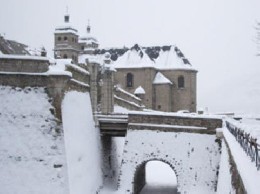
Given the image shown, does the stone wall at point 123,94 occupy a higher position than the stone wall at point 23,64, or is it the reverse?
the stone wall at point 23,64

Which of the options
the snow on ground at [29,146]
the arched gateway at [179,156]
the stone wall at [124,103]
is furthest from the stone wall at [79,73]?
the stone wall at [124,103]

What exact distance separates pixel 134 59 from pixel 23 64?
3277 centimetres

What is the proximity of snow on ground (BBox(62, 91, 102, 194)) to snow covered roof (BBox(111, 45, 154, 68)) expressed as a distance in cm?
2647

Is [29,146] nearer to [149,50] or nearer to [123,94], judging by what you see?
[123,94]

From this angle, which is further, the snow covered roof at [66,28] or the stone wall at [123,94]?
the snow covered roof at [66,28]

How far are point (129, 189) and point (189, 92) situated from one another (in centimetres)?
2963

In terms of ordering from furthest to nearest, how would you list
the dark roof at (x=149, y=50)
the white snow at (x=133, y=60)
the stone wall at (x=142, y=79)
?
the dark roof at (x=149, y=50)
the white snow at (x=133, y=60)
the stone wall at (x=142, y=79)

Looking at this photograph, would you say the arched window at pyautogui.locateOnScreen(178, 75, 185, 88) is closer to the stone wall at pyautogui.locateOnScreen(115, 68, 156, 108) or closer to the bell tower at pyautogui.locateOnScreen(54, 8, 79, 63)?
the stone wall at pyautogui.locateOnScreen(115, 68, 156, 108)

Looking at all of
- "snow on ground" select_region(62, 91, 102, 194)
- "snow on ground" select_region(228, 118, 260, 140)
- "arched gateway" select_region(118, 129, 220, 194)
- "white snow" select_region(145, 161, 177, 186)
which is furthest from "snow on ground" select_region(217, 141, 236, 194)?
"white snow" select_region(145, 161, 177, 186)

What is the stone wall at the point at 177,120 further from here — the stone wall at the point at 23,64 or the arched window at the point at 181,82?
the arched window at the point at 181,82

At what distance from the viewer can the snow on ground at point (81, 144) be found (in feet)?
53.9

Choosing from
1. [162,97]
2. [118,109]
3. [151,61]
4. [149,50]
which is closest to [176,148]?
[118,109]

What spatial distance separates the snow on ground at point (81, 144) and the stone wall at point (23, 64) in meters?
1.75

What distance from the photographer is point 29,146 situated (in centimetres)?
1541
